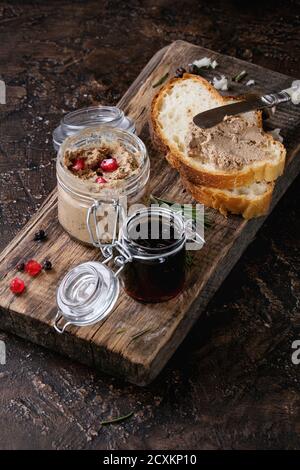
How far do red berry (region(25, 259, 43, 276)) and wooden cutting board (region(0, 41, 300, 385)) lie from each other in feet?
0.08

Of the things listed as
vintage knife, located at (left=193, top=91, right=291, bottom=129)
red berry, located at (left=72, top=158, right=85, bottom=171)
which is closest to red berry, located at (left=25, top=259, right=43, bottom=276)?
red berry, located at (left=72, top=158, right=85, bottom=171)

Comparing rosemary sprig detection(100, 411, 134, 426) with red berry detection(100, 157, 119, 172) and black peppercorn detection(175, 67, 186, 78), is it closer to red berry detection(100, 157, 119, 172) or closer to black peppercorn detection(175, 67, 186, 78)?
red berry detection(100, 157, 119, 172)

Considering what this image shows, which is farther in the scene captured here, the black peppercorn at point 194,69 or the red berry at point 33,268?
the black peppercorn at point 194,69

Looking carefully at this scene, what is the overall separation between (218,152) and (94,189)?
0.61 m

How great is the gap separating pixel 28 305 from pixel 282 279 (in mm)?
1051

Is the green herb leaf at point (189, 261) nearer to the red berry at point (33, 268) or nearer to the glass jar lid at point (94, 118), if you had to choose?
the red berry at point (33, 268)

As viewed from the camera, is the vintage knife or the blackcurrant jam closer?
the blackcurrant jam

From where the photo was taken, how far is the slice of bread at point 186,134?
3734 mm

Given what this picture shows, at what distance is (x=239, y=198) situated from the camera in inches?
145

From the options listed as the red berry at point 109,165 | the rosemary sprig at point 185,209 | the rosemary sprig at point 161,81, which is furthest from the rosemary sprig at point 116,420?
the rosemary sprig at point 161,81

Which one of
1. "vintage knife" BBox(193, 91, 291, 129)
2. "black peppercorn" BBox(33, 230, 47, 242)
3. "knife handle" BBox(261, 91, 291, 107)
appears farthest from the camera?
"knife handle" BBox(261, 91, 291, 107)

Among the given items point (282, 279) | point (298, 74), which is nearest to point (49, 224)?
point (282, 279)

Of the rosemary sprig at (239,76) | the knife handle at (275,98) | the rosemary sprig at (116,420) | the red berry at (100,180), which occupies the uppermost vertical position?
the knife handle at (275,98)

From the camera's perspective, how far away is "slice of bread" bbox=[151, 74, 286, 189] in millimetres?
3734
